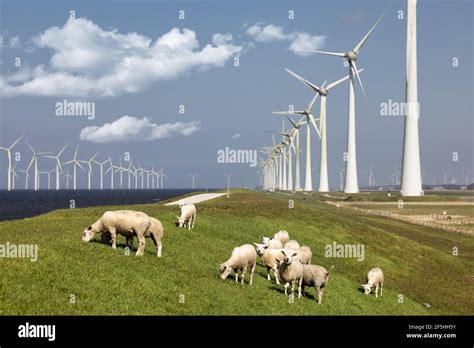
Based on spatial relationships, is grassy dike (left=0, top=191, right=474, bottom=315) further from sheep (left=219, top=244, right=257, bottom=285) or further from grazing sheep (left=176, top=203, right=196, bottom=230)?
grazing sheep (left=176, top=203, right=196, bottom=230)

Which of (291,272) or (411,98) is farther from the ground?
(411,98)

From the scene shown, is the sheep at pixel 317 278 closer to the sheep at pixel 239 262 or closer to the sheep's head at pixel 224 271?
the sheep at pixel 239 262

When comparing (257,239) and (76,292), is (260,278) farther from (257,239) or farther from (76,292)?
(257,239)

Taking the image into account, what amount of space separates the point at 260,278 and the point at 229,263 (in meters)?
3.09

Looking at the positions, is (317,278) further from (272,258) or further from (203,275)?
(203,275)

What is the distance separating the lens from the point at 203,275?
2616 cm

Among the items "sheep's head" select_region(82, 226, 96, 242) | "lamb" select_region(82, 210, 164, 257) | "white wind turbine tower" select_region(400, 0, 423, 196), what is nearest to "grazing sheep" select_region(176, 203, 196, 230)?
"sheep's head" select_region(82, 226, 96, 242)

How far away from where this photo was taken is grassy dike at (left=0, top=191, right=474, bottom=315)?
1967cm

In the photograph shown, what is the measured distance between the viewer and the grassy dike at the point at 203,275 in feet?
64.5

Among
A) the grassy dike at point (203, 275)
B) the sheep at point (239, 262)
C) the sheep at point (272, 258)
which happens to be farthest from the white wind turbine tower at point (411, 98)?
the sheep at point (239, 262)

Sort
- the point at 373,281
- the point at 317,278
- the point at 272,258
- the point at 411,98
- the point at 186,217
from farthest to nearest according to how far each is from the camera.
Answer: the point at 411,98 → the point at 186,217 → the point at 373,281 → the point at 272,258 → the point at 317,278

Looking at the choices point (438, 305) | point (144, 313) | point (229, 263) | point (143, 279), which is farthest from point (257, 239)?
point (144, 313)

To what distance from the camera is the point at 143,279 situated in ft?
73.5

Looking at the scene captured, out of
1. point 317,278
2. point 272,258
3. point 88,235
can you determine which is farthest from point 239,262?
point 88,235
